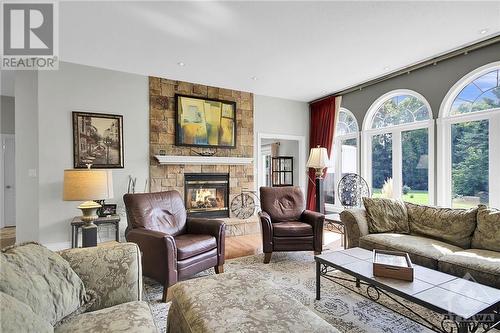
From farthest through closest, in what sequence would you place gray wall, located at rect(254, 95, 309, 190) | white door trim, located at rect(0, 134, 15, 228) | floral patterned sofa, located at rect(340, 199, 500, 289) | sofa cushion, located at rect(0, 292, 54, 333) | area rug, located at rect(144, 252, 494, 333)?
gray wall, located at rect(254, 95, 309, 190), white door trim, located at rect(0, 134, 15, 228), floral patterned sofa, located at rect(340, 199, 500, 289), area rug, located at rect(144, 252, 494, 333), sofa cushion, located at rect(0, 292, 54, 333)

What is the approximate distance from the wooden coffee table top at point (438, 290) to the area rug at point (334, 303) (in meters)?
0.31

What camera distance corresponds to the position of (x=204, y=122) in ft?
16.1

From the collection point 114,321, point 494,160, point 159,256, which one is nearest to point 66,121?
point 159,256

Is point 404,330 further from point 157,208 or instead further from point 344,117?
point 344,117

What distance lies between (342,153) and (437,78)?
223 cm

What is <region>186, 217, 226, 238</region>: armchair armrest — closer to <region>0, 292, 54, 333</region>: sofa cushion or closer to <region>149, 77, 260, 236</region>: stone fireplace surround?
<region>149, 77, 260, 236</region>: stone fireplace surround

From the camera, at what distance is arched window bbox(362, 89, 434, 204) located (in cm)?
405

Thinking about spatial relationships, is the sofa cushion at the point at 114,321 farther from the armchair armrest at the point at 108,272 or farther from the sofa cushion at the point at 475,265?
the sofa cushion at the point at 475,265

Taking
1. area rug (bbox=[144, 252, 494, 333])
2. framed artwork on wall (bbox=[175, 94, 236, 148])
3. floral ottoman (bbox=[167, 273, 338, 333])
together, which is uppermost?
framed artwork on wall (bbox=[175, 94, 236, 148])

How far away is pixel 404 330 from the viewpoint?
189 centimetres

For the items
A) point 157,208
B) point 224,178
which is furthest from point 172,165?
point 157,208

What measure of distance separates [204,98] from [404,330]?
438 centimetres

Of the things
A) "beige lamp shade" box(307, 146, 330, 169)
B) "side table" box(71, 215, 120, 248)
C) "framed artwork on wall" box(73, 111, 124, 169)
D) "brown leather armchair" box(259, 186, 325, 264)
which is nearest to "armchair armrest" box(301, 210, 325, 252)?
"brown leather armchair" box(259, 186, 325, 264)

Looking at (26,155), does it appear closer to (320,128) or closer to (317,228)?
(317,228)
